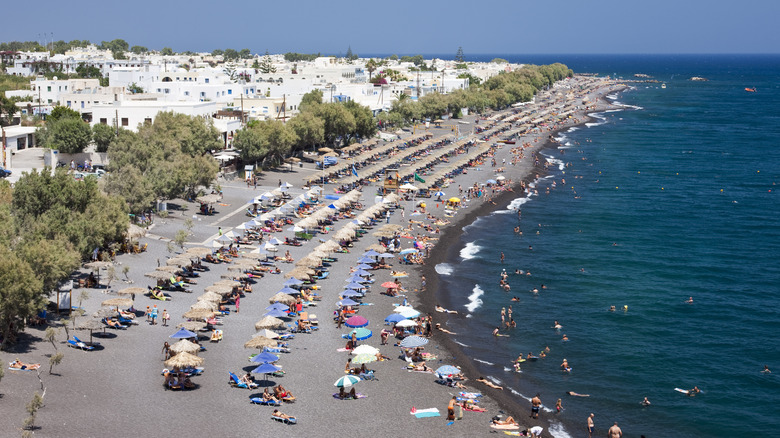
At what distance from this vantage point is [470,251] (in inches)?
2098

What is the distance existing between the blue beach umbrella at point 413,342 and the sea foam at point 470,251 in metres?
17.6

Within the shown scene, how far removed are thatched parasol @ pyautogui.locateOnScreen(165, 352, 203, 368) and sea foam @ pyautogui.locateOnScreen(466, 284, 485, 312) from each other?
1731 centimetres

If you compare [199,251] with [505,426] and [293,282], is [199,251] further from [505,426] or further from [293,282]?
[505,426]

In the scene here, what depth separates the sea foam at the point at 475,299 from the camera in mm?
42438

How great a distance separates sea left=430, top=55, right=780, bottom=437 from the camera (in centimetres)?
3206

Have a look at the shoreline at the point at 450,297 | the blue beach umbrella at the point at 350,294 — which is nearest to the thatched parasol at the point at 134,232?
the blue beach umbrella at the point at 350,294

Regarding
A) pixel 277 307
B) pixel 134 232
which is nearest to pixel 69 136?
pixel 134 232

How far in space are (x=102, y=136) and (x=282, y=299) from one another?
116ft

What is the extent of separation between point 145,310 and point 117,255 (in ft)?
27.0

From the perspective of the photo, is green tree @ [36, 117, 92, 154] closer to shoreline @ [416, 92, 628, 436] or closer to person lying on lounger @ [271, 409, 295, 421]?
shoreline @ [416, 92, 628, 436]

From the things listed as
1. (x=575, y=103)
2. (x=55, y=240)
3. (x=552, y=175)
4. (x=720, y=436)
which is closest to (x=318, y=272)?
(x=55, y=240)

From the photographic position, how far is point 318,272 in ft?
145

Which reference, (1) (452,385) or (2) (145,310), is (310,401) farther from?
(2) (145,310)

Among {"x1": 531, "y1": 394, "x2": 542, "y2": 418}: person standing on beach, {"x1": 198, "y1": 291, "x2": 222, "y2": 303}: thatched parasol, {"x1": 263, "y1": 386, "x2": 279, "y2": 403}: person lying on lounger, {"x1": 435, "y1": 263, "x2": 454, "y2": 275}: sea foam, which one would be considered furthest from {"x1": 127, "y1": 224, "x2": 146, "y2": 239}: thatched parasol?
{"x1": 531, "y1": 394, "x2": 542, "y2": 418}: person standing on beach
